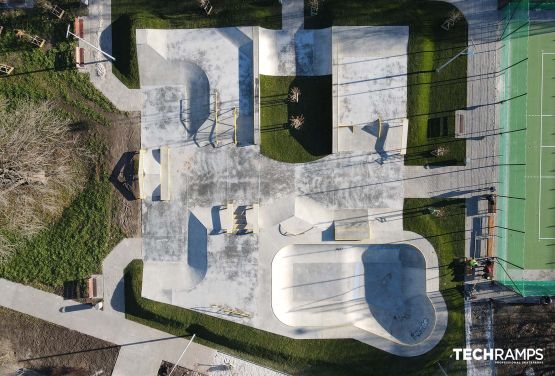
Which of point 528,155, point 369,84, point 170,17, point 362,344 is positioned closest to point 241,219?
point 362,344

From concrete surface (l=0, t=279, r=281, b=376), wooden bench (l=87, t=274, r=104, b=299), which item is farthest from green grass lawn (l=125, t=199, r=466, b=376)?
wooden bench (l=87, t=274, r=104, b=299)

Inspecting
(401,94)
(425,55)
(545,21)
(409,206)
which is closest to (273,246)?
(409,206)

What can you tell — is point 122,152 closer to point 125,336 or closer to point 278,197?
point 278,197

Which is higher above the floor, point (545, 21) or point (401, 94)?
point (545, 21)

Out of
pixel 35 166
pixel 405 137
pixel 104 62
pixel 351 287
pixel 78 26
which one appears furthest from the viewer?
pixel 351 287

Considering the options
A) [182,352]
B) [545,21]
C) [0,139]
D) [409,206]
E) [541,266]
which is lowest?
[182,352]

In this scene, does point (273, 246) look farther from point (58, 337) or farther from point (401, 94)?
point (58, 337)

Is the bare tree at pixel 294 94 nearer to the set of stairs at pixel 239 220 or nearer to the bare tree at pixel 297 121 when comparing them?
the bare tree at pixel 297 121
